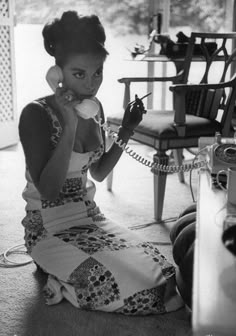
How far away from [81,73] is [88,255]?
51 centimetres

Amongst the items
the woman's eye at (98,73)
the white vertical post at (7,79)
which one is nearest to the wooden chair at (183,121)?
the woman's eye at (98,73)

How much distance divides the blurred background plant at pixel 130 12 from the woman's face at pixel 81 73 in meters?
2.41

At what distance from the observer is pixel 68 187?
1507mm

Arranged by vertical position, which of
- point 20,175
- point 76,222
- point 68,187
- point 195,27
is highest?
point 195,27

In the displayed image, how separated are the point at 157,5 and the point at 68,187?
8.19 ft

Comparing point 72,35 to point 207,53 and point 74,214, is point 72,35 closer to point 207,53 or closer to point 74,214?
point 74,214

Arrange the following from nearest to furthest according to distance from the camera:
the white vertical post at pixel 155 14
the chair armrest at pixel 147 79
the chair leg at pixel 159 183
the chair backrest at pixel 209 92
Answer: the chair leg at pixel 159 183 → the chair backrest at pixel 209 92 → the chair armrest at pixel 147 79 → the white vertical post at pixel 155 14

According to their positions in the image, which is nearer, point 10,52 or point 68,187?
point 68,187

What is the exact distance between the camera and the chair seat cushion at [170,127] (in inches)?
80.2

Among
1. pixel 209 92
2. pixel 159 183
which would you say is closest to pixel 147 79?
pixel 209 92

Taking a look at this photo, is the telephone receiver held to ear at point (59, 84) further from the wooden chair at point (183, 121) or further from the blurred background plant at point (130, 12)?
the blurred background plant at point (130, 12)

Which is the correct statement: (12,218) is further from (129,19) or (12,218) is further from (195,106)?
(129,19)

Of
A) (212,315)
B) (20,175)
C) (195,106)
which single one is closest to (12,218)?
(20,175)

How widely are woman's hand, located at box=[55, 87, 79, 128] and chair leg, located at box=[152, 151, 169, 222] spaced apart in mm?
Answer: 774
